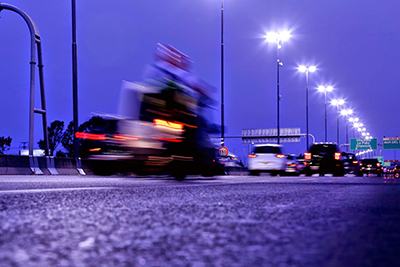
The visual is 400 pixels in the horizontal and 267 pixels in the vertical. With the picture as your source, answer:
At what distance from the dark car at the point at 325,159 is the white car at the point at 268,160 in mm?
5643

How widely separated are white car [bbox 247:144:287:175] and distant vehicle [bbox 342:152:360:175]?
8.40 m

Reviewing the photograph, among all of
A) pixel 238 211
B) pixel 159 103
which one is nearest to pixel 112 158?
pixel 159 103

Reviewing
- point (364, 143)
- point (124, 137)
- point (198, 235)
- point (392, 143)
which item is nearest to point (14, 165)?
point (124, 137)

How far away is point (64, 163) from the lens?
21.7m

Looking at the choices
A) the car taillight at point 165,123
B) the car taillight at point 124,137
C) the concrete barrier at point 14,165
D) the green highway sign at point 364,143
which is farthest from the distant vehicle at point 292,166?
the green highway sign at point 364,143

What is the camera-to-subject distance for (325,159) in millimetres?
33344

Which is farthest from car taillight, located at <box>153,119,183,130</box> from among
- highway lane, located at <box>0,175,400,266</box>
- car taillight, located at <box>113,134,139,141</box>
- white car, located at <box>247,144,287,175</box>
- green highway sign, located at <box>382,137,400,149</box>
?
green highway sign, located at <box>382,137,400,149</box>

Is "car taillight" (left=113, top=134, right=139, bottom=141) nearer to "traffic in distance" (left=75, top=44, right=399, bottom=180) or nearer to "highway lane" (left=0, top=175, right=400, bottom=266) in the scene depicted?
"traffic in distance" (left=75, top=44, right=399, bottom=180)

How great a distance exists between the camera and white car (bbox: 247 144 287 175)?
1105 inches

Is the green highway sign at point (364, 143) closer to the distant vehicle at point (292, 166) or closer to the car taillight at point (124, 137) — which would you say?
the distant vehicle at point (292, 166)

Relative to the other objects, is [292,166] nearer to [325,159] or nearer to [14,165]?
[325,159]

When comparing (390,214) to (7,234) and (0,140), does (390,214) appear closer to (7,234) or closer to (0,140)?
(7,234)

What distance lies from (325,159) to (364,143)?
5690cm

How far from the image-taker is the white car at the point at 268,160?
28078 millimetres
